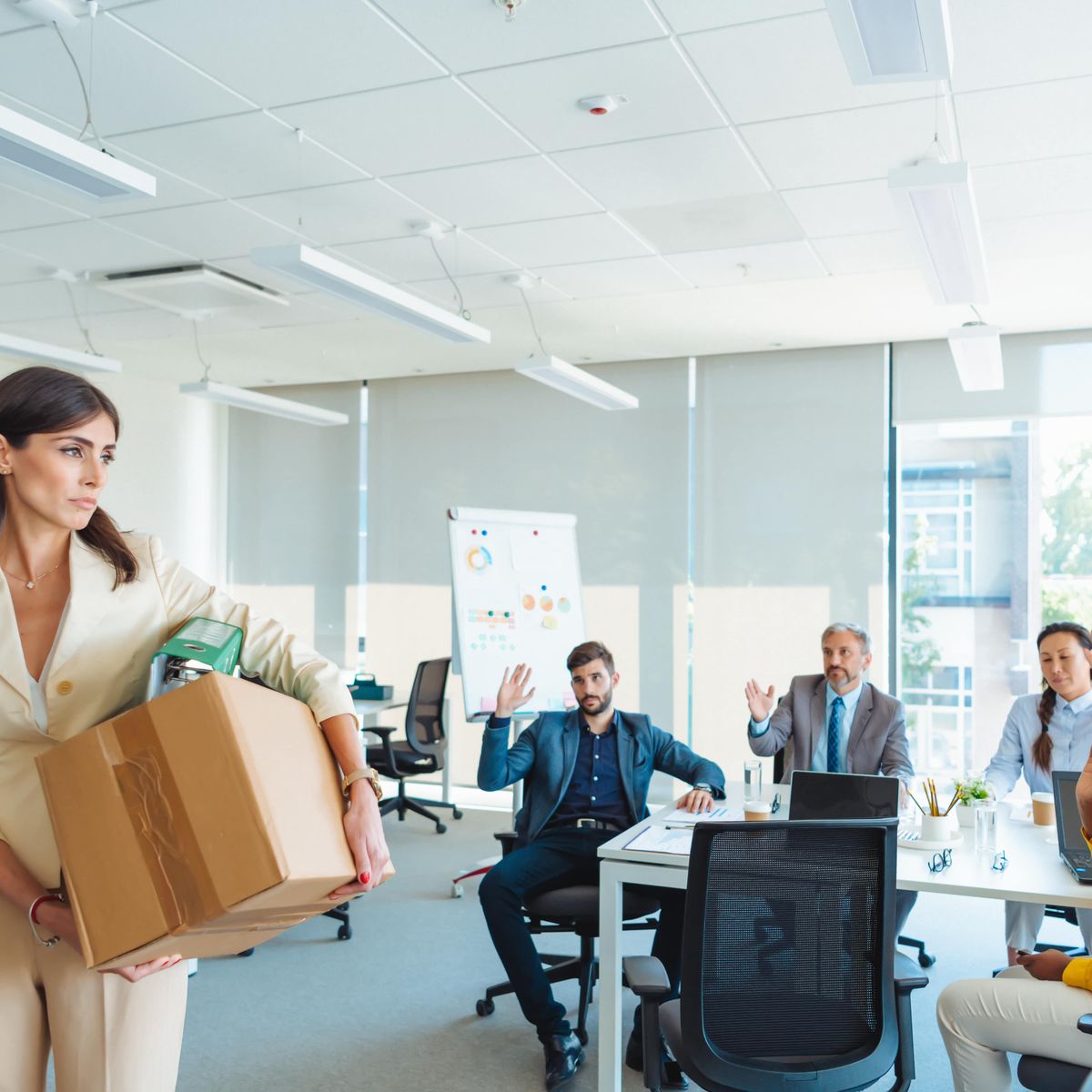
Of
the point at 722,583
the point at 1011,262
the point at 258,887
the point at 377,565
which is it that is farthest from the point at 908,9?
the point at 377,565

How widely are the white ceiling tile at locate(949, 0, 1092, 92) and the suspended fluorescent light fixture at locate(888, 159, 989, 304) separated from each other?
1.00ft

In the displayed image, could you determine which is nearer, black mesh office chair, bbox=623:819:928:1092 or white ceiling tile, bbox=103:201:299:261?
black mesh office chair, bbox=623:819:928:1092

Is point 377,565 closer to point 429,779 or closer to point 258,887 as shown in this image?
point 429,779

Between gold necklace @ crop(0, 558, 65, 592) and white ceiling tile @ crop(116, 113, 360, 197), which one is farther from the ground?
white ceiling tile @ crop(116, 113, 360, 197)

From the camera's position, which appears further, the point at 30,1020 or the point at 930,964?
the point at 930,964

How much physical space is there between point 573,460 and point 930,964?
4.45 m

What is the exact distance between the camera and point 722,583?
288 inches

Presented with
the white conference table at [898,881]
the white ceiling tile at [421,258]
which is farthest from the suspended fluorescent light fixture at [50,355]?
the white conference table at [898,881]

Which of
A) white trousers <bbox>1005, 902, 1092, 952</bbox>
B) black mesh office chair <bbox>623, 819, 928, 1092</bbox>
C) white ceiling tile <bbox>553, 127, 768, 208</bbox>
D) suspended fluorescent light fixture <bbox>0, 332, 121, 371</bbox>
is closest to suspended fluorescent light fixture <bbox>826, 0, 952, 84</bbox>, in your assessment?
white ceiling tile <bbox>553, 127, 768, 208</bbox>

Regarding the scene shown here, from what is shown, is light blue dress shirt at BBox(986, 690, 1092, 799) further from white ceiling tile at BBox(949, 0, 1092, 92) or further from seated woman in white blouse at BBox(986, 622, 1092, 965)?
white ceiling tile at BBox(949, 0, 1092, 92)

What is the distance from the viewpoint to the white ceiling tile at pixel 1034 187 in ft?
12.9

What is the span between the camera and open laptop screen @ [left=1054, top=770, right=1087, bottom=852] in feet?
9.71

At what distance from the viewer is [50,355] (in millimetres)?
5449

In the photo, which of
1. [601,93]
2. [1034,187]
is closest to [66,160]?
[601,93]
